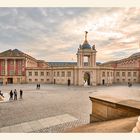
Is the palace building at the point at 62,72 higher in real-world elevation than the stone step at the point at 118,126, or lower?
higher

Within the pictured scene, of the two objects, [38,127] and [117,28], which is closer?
[38,127]

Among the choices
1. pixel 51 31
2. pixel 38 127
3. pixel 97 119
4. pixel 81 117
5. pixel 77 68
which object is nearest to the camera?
pixel 97 119

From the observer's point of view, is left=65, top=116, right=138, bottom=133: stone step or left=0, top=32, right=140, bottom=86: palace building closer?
left=65, top=116, right=138, bottom=133: stone step

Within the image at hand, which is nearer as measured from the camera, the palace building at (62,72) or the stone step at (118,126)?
the stone step at (118,126)

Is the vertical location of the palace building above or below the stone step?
above

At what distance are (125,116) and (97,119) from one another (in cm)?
79

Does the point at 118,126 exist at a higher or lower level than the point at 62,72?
lower

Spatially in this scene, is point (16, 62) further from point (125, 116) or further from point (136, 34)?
point (125, 116)

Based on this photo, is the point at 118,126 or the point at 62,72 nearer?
the point at 118,126

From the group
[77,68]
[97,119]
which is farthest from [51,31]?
[77,68]

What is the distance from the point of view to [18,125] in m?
5.86
